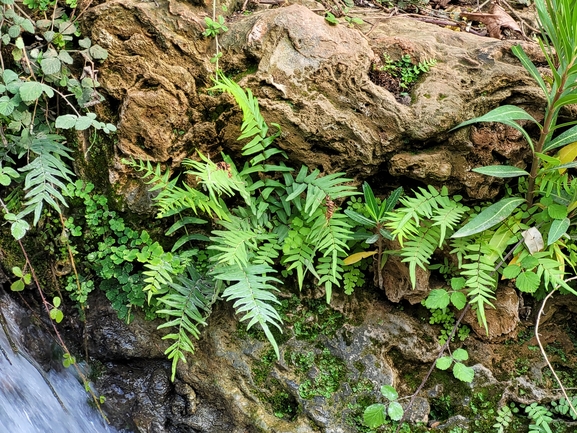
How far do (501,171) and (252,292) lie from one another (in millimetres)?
1578

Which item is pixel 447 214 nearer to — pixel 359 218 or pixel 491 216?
pixel 491 216

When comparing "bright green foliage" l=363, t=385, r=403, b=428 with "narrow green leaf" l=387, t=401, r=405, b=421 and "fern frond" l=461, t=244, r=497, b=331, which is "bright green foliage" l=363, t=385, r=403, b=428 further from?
"fern frond" l=461, t=244, r=497, b=331

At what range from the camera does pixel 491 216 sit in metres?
2.73

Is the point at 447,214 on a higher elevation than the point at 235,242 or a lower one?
lower

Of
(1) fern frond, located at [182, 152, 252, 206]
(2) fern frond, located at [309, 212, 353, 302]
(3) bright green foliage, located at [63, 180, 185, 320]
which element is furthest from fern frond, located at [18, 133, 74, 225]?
(2) fern frond, located at [309, 212, 353, 302]

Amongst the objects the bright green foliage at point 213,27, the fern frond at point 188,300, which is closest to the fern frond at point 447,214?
the fern frond at point 188,300

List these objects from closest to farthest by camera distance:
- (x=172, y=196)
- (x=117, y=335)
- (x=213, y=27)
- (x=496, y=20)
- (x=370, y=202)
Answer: (x=172, y=196) → (x=370, y=202) → (x=213, y=27) → (x=117, y=335) → (x=496, y=20)

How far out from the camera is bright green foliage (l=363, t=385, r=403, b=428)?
8.90 ft

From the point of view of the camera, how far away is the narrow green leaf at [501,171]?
8.71 feet

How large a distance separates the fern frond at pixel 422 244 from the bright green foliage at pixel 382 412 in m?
0.67

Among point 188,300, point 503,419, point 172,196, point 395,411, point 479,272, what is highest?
point 172,196

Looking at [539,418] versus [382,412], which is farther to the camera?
[539,418]

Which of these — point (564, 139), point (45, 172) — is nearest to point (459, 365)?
point (564, 139)

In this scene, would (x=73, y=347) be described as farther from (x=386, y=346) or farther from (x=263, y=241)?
(x=386, y=346)
